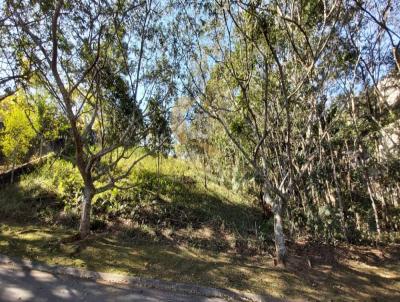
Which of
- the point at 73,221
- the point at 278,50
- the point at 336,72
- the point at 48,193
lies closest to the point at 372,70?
the point at 336,72

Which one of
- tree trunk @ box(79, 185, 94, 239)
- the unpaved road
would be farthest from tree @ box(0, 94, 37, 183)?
the unpaved road

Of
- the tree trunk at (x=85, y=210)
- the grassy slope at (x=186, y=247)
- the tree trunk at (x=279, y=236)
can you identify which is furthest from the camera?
the tree trunk at (x=85, y=210)

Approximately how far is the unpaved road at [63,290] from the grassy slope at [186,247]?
66cm

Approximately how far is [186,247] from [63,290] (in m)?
4.13

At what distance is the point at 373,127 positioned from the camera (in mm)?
12148

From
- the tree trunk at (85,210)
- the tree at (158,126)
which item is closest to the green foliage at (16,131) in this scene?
the tree at (158,126)

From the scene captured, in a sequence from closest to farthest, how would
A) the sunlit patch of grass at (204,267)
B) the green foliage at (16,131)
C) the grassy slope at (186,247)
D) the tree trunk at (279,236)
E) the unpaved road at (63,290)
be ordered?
the unpaved road at (63,290) → the sunlit patch of grass at (204,267) → the grassy slope at (186,247) → the tree trunk at (279,236) → the green foliage at (16,131)

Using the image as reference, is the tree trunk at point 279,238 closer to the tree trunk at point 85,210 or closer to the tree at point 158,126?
the tree at point 158,126

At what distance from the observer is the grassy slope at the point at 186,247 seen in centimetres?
703

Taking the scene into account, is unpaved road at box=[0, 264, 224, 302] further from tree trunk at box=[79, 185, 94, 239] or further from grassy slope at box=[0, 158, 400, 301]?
tree trunk at box=[79, 185, 94, 239]

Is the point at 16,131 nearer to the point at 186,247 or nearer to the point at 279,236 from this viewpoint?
the point at 186,247

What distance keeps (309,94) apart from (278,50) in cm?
159

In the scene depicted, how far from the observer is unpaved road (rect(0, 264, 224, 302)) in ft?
18.2

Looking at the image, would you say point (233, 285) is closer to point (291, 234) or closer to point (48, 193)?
point (291, 234)
